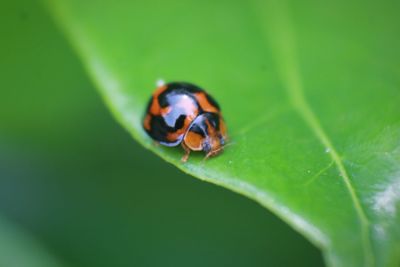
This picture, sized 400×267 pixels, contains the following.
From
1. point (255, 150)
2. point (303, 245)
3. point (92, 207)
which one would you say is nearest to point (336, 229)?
point (255, 150)

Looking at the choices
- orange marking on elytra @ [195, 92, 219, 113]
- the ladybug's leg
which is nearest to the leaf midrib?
orange marking on elytra @ [195, 92, 219, 113]

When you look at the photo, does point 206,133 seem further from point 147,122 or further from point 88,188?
point 88,188

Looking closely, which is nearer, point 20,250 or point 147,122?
point 147,122

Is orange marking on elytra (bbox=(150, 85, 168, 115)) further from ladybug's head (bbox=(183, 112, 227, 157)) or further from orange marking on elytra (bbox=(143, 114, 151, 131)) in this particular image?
ladybug's head (bbox=(183, 112, 227, 157))

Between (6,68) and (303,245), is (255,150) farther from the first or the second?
(6,68)

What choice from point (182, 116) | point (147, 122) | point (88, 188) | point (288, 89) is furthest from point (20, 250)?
point (288, 89)

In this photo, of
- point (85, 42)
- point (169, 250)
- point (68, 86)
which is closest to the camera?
point (85, 42)

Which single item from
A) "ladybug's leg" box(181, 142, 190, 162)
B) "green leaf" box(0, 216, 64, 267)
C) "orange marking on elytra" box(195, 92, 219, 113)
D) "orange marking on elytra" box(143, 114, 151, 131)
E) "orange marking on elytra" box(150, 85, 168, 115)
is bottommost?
"green leaf" box(0, 216, 64, 267)
